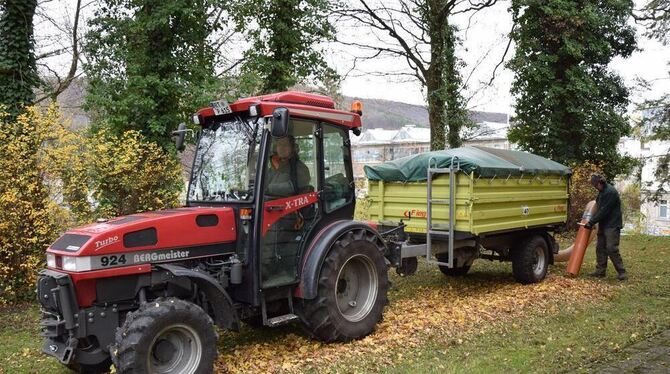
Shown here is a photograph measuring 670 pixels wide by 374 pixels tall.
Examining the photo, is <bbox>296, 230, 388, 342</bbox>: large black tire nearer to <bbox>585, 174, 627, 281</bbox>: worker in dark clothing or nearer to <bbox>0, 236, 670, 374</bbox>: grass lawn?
<bbox>0, 236, 670, 374</bbox>: grass lawn

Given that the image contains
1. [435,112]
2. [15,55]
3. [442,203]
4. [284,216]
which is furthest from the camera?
[435,112]

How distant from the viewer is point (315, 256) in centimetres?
552

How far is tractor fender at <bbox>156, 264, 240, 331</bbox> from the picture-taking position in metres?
4.80

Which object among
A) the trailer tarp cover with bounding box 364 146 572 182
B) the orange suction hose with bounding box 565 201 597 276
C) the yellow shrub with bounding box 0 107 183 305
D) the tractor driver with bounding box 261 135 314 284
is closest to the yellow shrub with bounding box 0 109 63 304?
the yellow shrub with bounding box 0 107 183 305

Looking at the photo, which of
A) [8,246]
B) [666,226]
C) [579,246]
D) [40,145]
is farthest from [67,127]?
[666,226]

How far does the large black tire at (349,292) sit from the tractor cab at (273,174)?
11.4 inches

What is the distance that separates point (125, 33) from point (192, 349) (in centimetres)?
884

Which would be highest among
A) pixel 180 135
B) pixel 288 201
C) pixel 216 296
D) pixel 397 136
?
pixel 397 136

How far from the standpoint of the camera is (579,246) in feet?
29.9

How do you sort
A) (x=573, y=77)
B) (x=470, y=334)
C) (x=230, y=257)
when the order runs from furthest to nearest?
(x=573, y=77), (x=470, y=334), (x=230, y=257)

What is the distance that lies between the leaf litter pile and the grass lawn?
0.04 ft

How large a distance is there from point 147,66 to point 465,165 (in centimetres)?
717

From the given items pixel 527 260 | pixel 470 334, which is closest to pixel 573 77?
pixel 527 260

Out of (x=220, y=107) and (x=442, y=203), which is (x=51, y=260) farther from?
(x=442, y=203)
